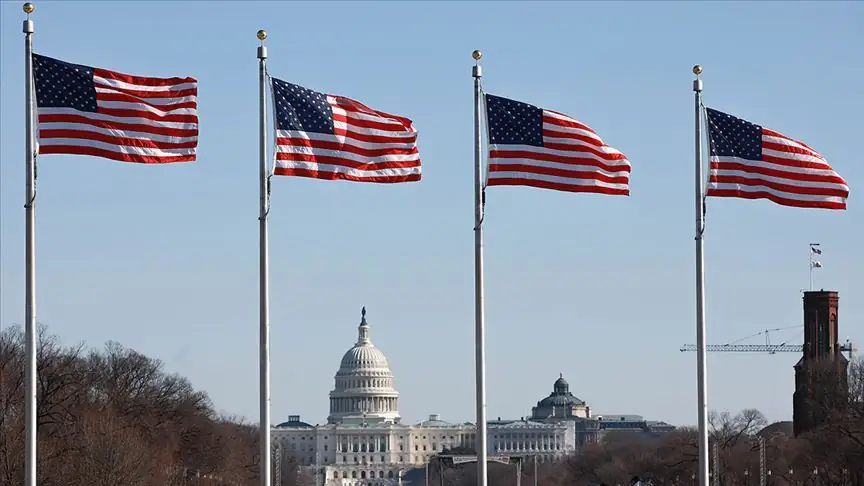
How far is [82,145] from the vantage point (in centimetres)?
5078

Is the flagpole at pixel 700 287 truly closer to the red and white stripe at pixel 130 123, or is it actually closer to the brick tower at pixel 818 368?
the red and white stripe at pixel 130 123

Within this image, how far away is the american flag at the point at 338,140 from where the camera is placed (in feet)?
169

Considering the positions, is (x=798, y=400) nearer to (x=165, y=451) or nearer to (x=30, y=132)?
(x=165, y=451)

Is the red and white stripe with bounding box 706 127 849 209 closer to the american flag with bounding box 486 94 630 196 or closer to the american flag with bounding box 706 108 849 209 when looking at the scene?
the american flag with bounding box 706 108 849 209

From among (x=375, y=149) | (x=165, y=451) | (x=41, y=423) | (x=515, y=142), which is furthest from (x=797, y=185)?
(x=165, y=451)

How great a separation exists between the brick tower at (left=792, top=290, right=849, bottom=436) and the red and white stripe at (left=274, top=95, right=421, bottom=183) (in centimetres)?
9988

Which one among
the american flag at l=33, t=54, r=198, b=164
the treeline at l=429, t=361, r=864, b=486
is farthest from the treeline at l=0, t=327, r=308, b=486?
the american flag at l=33, t=54, r=198, b=164

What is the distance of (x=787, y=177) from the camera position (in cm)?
5519

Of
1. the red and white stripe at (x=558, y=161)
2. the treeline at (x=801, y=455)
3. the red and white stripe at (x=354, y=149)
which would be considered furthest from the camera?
the treeline at (x=801, y=455)

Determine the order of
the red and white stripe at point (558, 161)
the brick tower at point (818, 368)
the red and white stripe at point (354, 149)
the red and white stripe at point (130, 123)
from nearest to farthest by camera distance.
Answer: the red and white stripe at point (130, 123)
the red and white stripe at point (354, 149)
the red and white stripe at point (558, 161)
the brick tower at point (818, 368)

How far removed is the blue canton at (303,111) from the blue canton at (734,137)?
10420 millimetres

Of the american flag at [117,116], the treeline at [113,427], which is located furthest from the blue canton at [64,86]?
the treeline at [113,427]

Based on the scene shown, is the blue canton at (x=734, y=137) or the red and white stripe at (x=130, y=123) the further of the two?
the blue canton at (x=734, y=137)

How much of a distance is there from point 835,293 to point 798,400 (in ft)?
45.4
